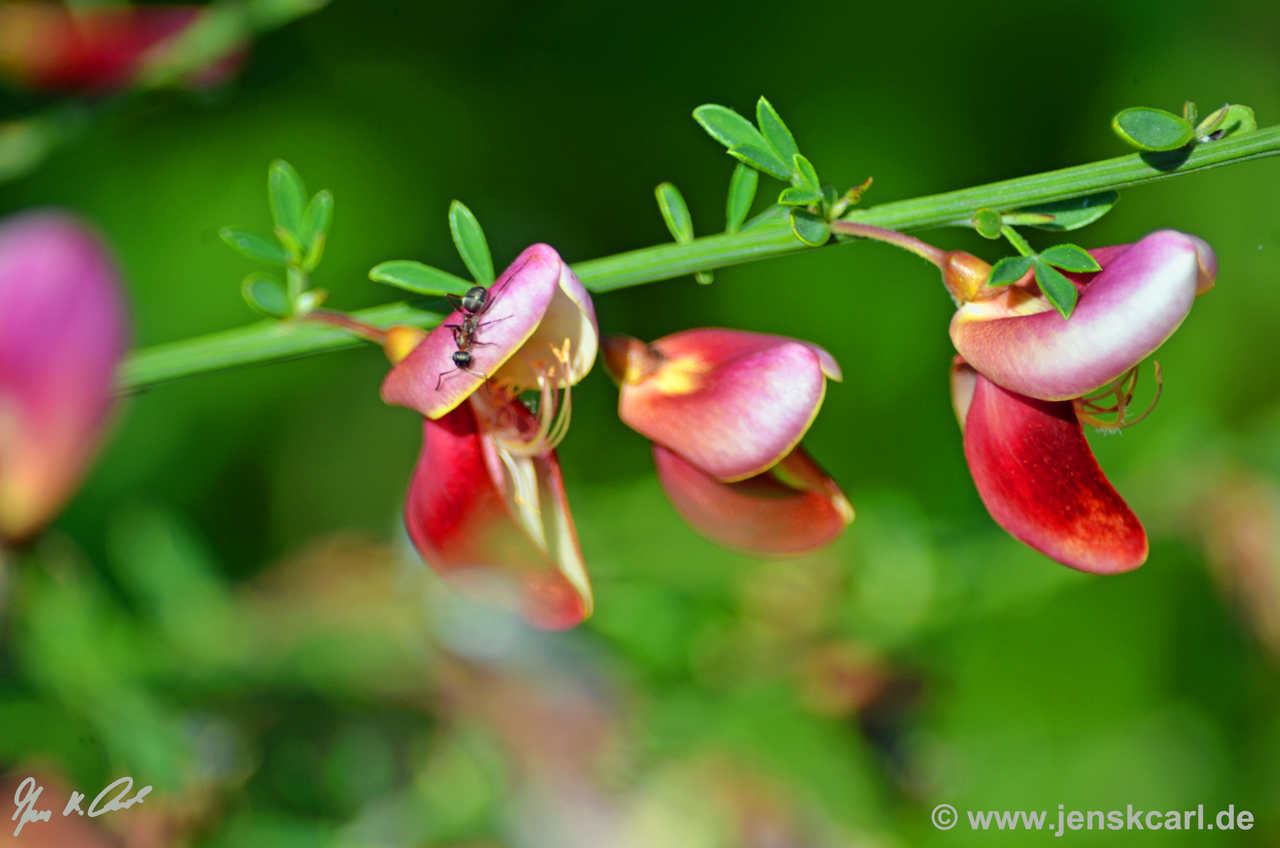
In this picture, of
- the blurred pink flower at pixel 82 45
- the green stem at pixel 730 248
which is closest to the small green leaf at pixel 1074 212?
the green stem at pixel 730 248

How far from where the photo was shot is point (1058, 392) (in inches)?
15.6

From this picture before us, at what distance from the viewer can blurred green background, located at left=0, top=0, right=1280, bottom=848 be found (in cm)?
83

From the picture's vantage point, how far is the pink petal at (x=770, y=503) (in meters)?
0.48

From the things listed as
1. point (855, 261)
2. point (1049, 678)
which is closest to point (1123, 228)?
point (855, 261)

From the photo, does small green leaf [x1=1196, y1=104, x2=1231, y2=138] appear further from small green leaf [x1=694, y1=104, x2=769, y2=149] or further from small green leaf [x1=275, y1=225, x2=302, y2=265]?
small green leaf [x1=275, y1=225, x2=302, y2=265]

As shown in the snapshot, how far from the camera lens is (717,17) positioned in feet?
3.93

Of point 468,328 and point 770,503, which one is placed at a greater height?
point 468,328

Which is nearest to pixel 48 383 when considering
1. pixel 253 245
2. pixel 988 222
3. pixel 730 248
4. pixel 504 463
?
pixel 253 245

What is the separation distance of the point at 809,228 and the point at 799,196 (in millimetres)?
17

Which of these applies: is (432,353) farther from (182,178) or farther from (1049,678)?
(1049,678)

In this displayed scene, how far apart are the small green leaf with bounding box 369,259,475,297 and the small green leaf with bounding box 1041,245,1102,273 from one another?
0.24 meters

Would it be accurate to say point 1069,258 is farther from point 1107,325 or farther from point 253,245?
point 253,245

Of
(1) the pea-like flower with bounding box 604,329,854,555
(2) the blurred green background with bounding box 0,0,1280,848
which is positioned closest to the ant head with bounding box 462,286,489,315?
(1) the pea-like flower with bounding box 604,329,854,555

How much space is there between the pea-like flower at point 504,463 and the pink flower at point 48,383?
0.20m
